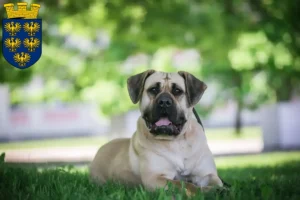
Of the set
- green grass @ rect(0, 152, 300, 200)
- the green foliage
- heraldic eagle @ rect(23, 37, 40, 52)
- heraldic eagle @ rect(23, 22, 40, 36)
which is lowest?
green grass @ rect(0, 152, 300, 200)

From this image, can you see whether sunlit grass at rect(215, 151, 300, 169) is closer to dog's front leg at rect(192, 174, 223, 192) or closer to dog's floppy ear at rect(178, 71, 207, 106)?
dog's front leg at rect(192, 174, 223, 192)

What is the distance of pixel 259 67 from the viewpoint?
43.1 ft

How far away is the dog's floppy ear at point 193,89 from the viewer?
380 cm

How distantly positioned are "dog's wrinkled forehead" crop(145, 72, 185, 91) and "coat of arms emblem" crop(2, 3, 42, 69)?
111 cm

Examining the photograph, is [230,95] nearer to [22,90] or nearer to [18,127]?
[22,90]

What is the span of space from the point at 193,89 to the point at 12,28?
1680 mm

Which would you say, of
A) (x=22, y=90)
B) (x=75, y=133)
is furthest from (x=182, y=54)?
(x=75, y=133)

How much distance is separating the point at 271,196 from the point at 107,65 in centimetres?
968

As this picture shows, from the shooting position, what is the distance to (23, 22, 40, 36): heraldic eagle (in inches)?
170

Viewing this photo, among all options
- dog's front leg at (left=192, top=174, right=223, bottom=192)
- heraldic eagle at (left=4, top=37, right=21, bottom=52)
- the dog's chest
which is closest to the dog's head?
the dog's chest

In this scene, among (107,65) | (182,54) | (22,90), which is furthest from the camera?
(22,90)

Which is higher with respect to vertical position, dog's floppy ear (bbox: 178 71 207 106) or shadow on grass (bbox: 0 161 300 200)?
dog's floppy ear (bbox: 178 71 207 106)

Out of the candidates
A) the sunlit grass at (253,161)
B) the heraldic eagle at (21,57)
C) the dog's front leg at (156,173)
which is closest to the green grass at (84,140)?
the sunlit grass at (253,161)

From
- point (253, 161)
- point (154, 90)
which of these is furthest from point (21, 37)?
point (253, 161)
